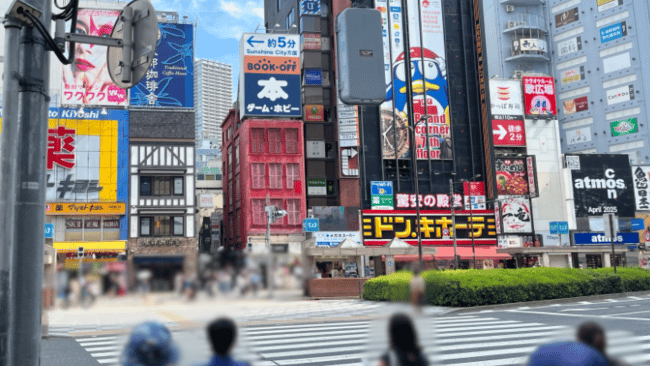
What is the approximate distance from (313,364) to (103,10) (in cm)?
4712

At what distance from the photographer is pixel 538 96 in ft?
205

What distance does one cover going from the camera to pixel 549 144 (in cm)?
6169

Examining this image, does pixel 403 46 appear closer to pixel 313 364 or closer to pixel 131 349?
pixel 313 364

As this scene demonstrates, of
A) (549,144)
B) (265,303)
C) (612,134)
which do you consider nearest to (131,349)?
(265,303)

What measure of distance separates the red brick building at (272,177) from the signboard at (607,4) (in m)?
53.4

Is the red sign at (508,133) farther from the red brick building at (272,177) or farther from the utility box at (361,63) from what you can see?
the utility box at (361,63)

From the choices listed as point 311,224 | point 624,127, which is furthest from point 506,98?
point 624,127

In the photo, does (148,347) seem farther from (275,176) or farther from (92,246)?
(275,176)

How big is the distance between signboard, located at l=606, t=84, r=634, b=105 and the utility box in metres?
87.1

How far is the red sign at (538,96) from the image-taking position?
203 feet

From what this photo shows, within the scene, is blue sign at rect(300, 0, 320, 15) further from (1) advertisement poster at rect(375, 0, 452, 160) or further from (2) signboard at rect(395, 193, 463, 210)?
(2) signboard at rect(395, 193, 463, 210)

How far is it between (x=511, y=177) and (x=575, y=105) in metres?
35.6

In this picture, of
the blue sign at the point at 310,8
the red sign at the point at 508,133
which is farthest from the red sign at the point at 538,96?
the blue sign at the point at 310,8

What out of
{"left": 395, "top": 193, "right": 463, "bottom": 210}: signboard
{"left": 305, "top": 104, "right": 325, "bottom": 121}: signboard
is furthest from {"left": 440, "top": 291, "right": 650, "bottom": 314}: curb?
{"left": 305, "top": 104, "right": 325, "bottom": 121}: signboard
